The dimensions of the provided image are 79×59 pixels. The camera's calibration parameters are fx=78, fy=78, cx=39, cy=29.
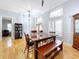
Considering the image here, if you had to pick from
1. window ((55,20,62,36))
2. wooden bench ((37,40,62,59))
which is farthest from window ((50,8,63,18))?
wooden bench ((37,40,62,59))

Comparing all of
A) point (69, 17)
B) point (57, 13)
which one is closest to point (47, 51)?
point (69, 17)

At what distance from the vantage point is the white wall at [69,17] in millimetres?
5043

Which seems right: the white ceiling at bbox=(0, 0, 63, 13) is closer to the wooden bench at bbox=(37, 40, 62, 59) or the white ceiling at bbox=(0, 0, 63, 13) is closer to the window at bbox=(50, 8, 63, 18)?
the window at bbox=(50, 8, 63, 18)

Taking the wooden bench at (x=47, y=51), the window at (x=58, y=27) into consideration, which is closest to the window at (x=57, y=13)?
the window at (x=58, y=27)

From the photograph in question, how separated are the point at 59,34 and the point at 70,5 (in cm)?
250

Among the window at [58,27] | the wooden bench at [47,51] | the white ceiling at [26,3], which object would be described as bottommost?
the wooden bench at [47,51]

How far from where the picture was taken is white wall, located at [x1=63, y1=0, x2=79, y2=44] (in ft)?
16.5

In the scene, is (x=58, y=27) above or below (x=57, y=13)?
below

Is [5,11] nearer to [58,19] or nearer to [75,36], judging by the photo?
[58,19]

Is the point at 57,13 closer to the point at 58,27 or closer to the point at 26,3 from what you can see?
the point at 58,27

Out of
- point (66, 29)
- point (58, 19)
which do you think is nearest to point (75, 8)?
point (66, 29)

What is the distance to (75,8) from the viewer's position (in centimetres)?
497

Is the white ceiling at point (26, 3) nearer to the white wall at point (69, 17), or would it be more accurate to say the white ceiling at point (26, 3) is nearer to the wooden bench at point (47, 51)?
the white wall at point (69, 17)

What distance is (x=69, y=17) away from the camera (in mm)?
Answer: 5434
